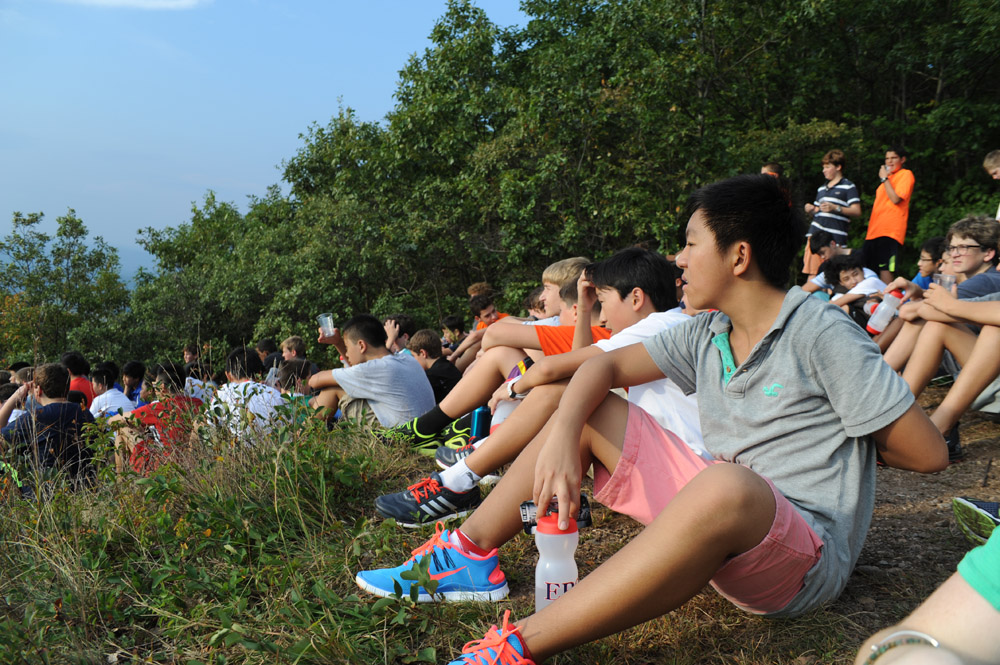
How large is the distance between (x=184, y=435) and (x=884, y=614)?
11.1 ft

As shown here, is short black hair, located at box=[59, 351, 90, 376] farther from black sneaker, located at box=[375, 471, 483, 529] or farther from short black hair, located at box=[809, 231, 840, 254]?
short black hair, located at box=[809, 231, 840, 254]

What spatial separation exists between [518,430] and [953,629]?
6.71ft

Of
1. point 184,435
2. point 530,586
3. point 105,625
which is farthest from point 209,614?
point 184,435

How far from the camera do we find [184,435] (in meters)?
4.01

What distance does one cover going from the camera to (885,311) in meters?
4.75

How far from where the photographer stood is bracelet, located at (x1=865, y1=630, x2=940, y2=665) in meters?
0.79

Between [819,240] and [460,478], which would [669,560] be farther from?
[819,240]

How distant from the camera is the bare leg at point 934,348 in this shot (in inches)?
147

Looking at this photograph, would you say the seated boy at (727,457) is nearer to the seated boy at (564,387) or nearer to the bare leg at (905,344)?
the seated boy at (564,387)

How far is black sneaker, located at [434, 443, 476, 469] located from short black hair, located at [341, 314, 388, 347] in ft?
6.11

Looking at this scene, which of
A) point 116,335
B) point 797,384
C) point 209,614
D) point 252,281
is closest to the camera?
point 797,384

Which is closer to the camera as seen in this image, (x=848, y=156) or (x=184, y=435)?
(x=184, y=435)

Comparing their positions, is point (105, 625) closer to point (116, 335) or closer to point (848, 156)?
point (848, 156)

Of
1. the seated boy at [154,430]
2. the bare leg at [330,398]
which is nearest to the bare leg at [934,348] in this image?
the bare leg at [330,398]
